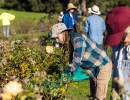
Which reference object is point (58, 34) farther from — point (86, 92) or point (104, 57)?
point (86, 92)

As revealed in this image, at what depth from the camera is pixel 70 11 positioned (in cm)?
1313

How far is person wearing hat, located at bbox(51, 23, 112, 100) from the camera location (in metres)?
4.67

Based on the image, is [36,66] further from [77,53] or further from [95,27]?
[95,27]

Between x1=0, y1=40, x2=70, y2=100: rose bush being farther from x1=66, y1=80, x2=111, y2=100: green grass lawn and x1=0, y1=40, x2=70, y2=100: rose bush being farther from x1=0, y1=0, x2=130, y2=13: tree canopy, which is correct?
x1=0, y1=0, x2=130, y2=13: tree canopy

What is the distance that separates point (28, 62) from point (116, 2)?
44.6 metres

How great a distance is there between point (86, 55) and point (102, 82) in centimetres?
65

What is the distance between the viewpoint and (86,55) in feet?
16.2

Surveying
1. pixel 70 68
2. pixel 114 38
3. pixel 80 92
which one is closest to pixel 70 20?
pixel 80 92

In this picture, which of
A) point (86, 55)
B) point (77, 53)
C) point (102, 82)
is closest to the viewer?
point (77, 53)

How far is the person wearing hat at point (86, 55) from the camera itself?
4672 millimetres

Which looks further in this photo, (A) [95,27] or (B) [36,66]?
(A) [95,27]

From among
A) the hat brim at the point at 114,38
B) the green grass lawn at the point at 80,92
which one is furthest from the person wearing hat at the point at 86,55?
the green grass lawn at the point at 80,92

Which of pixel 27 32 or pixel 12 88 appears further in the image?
pixel 27 32

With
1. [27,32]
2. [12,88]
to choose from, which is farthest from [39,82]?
[27,32]
